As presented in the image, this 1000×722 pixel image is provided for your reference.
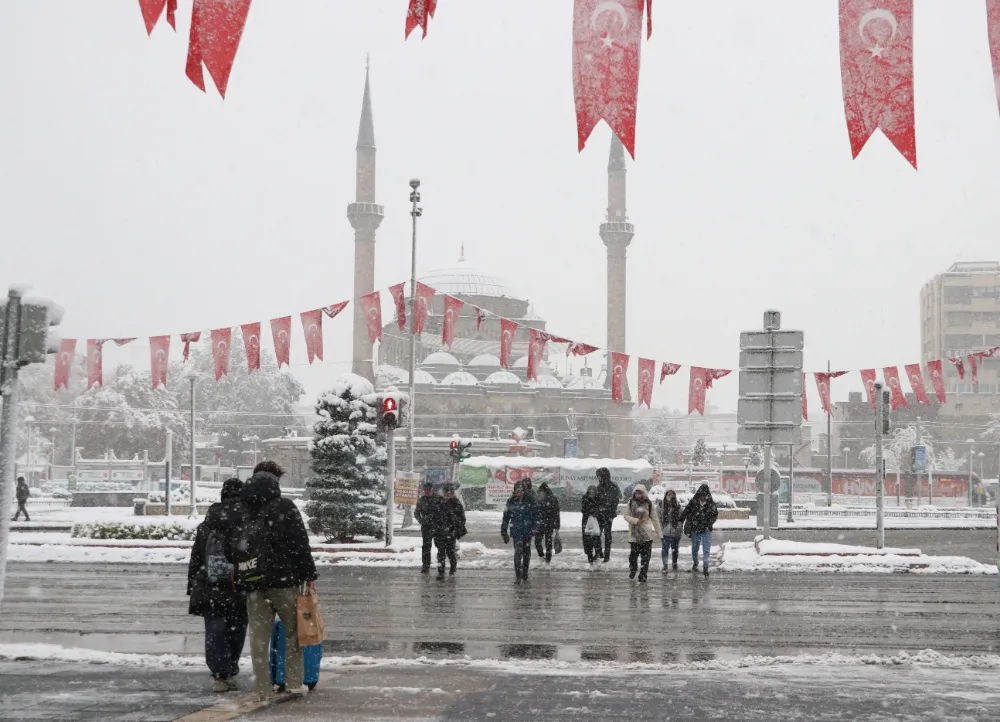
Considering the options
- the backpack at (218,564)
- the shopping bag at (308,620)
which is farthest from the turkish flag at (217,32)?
the shopping bag at (308,620)

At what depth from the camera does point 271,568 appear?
24.7 feet

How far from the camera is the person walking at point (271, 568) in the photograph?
297 inches

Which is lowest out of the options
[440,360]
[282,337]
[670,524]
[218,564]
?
[670,524]

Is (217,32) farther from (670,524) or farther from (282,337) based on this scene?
(282,337)

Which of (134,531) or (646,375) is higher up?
(646,375)

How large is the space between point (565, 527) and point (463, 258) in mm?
71899

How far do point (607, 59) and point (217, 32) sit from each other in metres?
2.42

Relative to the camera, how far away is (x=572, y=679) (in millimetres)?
8219

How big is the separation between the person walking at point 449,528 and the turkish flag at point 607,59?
10254 mm

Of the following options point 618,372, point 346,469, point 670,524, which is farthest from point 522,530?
point 618,372

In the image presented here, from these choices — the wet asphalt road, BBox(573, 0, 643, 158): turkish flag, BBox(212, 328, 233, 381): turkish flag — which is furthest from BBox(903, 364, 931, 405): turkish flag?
BBox(573, 0, 643, 158): turkish flag

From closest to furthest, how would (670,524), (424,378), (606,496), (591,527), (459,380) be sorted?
(670,524)
(606,496)
(591,527)
(424,378)
(459,380)

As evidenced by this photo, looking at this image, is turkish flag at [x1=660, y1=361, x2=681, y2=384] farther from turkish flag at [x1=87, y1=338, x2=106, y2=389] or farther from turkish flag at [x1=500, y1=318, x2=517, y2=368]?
turkish flag at [x1=87, y1=338, x2=106, y2=389]

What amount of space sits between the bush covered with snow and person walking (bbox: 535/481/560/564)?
829cm
